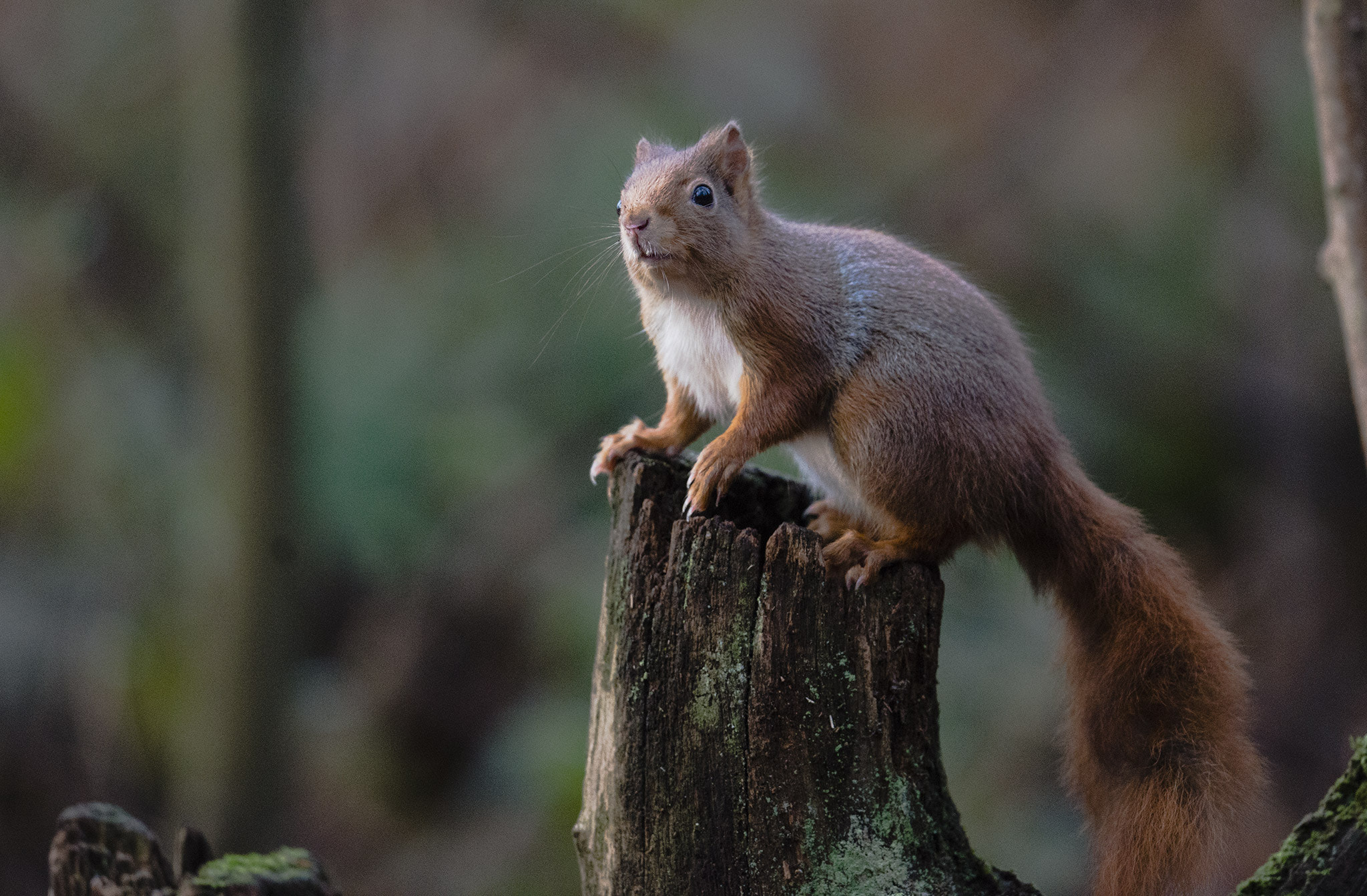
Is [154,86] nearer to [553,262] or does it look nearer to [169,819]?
[553,262]

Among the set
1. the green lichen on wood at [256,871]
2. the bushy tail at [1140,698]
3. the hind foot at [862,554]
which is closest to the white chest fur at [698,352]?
the hind foot at [862,554]

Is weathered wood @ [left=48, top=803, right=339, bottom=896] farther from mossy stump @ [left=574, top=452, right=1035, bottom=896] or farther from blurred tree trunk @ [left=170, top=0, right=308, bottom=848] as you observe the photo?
blurred tree trunk @ [left=170, top=0, right=308, bottom=848]

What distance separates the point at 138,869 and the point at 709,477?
4.63 feet

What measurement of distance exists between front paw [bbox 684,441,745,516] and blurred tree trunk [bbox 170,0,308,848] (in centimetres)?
271

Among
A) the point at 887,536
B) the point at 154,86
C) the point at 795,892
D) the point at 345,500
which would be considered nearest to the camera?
the point at 795,892

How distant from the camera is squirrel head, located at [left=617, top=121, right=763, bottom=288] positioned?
2.49 m

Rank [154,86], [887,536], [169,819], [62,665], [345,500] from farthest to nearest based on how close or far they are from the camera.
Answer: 1. [154,86]
2. [345,500]
3. [62,665]
4. [169,819]
5. [887,536]

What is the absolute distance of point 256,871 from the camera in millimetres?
2219

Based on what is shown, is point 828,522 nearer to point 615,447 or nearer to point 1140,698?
point 615,447

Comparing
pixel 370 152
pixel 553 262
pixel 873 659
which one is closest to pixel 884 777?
pixel 873 659

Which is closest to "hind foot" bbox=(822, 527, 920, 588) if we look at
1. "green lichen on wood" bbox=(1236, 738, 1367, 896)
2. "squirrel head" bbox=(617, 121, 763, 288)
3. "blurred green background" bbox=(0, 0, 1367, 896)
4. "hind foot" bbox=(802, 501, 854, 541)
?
"hind foot" bbox=(802, 501, 854, 541)

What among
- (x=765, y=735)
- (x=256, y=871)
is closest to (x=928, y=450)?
(x=765, y=735)

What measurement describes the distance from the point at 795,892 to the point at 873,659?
1.47 ft

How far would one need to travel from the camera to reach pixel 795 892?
77.1 inches
